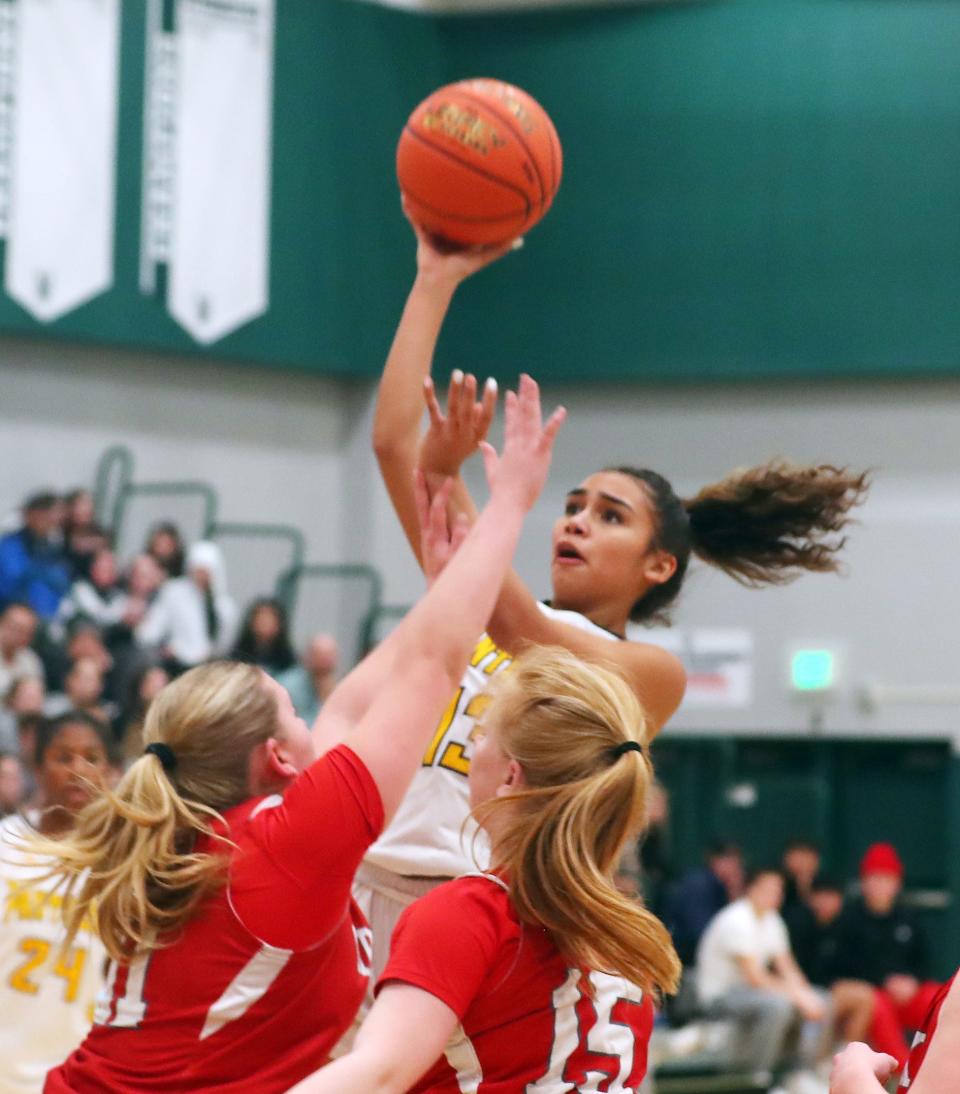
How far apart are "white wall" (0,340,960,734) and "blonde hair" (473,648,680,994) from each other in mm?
10640

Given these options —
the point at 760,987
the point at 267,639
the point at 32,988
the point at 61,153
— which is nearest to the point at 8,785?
the point at 32,988

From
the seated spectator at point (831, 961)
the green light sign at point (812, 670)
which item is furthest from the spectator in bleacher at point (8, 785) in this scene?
the green light sign at point (812, 670)

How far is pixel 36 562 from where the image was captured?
11.4 m

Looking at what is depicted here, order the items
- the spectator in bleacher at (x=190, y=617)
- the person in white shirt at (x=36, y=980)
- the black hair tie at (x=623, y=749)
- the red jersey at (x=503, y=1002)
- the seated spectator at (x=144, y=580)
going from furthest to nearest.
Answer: the seated spectator at (x=144, y=580) → the spectator in bleacher at (x=190, y=617) → the person in white shirt at (x=36, y=980) → the black hair tie at (x=623, y=749) → the red jersey at (x=503, y=1002)

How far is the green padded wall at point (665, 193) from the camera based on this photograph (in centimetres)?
1382

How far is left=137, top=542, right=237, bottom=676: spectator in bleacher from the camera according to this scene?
11.7m

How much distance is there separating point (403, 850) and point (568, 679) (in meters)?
1.27

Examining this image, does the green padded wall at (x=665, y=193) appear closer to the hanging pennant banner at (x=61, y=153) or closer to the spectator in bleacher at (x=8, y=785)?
the hanging pennant banner at (x=61, y=153)

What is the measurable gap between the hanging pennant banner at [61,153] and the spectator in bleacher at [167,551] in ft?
5.80

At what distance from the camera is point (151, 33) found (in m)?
A: 13.1

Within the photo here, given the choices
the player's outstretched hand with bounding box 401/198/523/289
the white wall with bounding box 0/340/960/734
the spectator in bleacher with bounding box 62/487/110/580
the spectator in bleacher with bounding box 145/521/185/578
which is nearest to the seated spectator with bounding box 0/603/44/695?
the spectator in bleacher with bounding box 62/487/110/580

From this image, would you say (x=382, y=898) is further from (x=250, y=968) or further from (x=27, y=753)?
(x=27, y=753)

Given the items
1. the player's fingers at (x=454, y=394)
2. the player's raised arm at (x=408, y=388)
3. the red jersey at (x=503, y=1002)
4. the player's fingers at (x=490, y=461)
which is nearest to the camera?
the red jersey at (x=503, y=1002)

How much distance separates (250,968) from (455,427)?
3.10 ft
